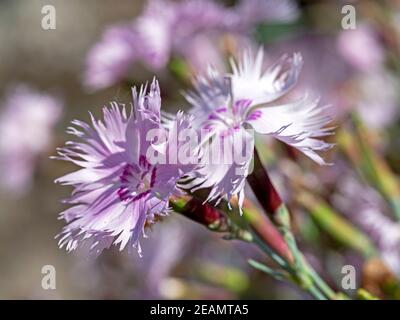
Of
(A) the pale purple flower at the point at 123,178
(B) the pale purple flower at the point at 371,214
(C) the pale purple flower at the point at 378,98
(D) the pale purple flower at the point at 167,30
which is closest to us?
(A) the pale purple flower at the point at 123,178

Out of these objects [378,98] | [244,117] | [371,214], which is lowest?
[371,214]

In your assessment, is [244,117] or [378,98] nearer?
[244,117]

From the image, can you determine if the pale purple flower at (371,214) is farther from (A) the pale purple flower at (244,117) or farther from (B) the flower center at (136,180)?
(B) the flower center at (136,180)

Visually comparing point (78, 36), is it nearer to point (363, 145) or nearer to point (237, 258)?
point (237, 258)

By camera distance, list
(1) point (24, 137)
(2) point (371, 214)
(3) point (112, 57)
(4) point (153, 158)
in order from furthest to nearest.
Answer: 1. (1) point (24, 137)
2. (3) point (112, 57)
3. (2) point (371, 214)
4. (4) point (153, 158)

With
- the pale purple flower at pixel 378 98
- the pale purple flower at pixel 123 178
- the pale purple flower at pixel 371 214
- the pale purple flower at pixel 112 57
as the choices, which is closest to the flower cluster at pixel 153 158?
the pale purple flower at pixel 123 178

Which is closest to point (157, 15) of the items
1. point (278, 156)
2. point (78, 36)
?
point (278, 156)

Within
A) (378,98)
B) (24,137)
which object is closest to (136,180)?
(24,137)

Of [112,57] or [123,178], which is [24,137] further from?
[123,178]
